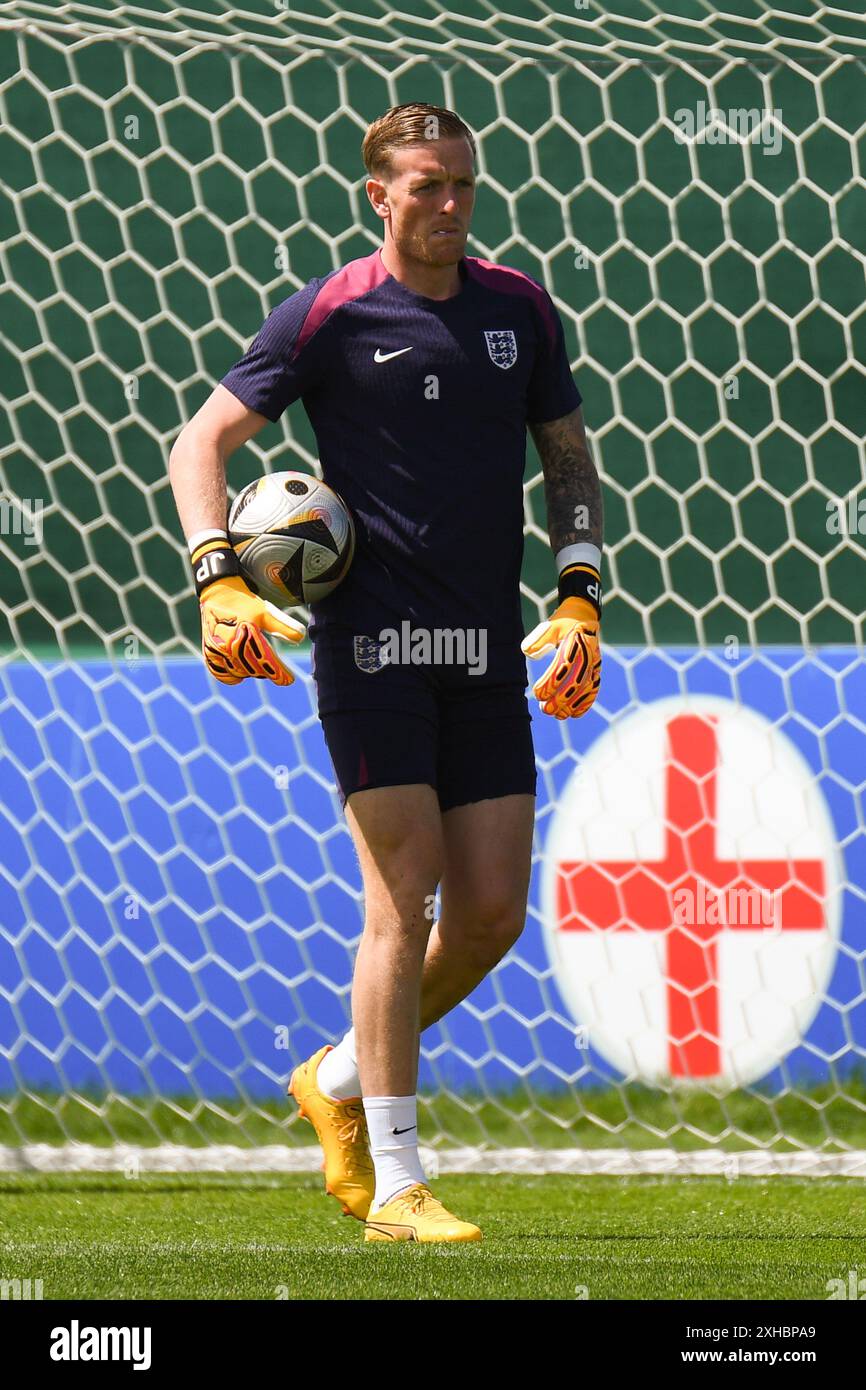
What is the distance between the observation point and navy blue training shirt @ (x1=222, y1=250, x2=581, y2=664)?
9.84 feet

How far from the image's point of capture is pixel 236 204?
18.3 feet

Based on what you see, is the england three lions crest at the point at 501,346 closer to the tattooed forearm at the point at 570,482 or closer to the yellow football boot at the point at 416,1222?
the tattooed forearm at the point at 570,482

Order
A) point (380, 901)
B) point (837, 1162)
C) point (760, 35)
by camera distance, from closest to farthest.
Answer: point (380, 901), point (837, 1162), point (760, 35)

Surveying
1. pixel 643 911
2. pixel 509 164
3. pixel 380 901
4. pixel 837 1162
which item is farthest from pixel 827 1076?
pixel 509 164

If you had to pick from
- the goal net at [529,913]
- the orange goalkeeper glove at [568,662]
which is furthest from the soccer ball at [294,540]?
the goal net at [529,913]

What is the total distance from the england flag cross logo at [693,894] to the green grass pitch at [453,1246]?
32 cm

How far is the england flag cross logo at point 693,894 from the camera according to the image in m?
4.09

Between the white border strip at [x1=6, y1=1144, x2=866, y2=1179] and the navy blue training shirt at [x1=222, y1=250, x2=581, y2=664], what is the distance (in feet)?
4.91

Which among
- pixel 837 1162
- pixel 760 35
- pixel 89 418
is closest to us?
pixel 837 1162

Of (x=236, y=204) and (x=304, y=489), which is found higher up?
(x=236, y=204)

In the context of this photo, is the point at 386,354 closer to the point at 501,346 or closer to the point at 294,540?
the point at 501,346

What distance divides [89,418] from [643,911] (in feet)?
7.86

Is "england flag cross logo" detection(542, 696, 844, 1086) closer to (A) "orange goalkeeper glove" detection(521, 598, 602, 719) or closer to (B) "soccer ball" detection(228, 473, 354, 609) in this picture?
(A) "orange goalkeeper glove" detection(521, 598, 602, 719)

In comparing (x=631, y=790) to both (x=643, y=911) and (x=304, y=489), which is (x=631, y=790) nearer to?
(x=643, y=911)
